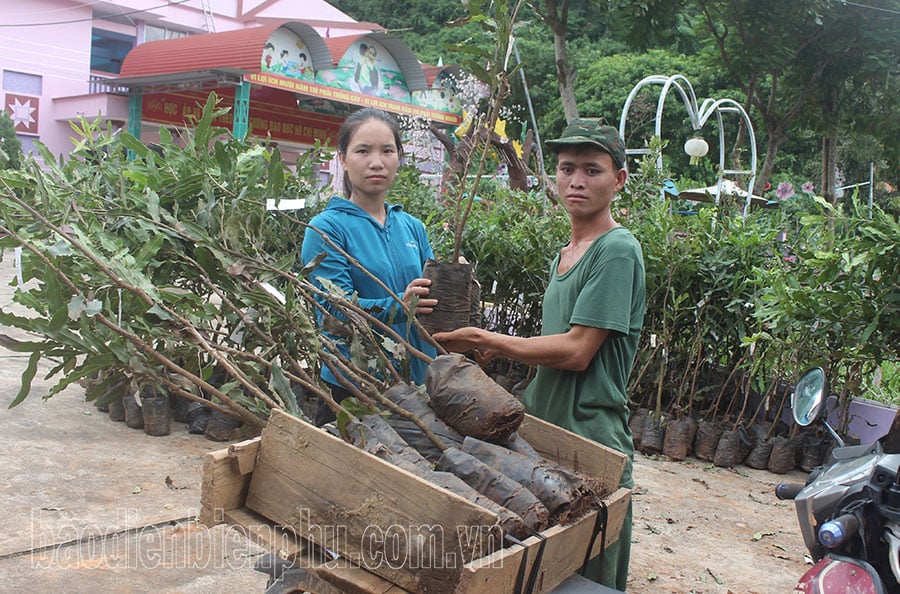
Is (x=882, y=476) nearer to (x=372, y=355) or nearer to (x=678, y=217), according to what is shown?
(x=372, y=355)

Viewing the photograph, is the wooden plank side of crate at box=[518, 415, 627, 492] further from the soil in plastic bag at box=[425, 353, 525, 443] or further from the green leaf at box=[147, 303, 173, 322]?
the green leaf at box=[147, 303, 173, 322]


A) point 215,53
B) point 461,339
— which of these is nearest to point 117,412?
point 461,339

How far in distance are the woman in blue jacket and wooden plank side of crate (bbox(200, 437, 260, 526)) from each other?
2.18 ft

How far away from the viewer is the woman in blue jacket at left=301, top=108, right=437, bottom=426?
2592mm

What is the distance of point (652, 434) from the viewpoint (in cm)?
599

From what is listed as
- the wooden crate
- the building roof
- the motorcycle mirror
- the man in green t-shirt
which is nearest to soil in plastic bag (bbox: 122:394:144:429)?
the man in green t-shirt

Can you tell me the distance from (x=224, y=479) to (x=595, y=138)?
1.33 m

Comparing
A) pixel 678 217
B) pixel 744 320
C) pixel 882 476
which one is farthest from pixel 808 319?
pixel 882 476

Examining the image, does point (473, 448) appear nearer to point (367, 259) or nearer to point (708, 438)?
point (367, 259)

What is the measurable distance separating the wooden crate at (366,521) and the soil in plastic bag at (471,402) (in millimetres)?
305

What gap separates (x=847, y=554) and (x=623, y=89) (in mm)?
26686

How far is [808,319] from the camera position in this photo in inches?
188

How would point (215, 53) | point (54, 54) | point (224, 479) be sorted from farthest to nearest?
point (54, 54)
point (215, 53)
point (224, 479)

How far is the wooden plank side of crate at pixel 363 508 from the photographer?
5.19 feet
